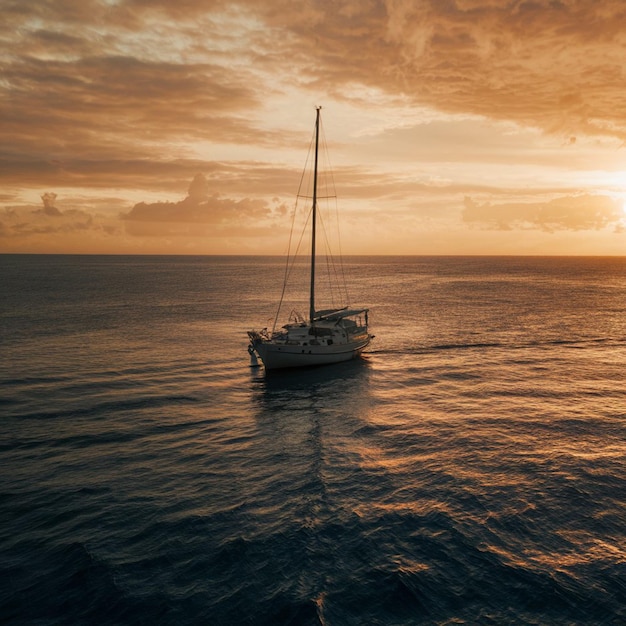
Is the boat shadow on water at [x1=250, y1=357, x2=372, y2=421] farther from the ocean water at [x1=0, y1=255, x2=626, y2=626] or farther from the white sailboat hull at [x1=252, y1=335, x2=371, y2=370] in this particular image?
the white sailboat hull at [x1=252, y1=335, x2=371, y2=370]

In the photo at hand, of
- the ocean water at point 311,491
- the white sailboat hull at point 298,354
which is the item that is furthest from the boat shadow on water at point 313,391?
the white sailboat hull at point 298,354

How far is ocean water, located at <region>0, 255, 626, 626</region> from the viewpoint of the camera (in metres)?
17.3

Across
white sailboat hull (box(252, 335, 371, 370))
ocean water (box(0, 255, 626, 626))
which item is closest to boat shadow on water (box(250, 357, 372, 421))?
ocean water (box(0, 255, 626, 626))

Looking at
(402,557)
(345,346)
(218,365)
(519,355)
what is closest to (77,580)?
(402,557)

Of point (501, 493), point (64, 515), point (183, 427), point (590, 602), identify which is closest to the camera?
point (590, 602)

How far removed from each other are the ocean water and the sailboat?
2045mm

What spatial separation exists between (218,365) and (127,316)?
4258cm

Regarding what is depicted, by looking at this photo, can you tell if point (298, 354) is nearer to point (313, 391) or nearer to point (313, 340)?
point (313, 340)

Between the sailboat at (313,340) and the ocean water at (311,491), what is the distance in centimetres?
205

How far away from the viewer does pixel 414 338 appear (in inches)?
2741

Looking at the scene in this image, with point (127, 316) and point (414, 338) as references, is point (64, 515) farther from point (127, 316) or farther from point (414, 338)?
point (127, 316)

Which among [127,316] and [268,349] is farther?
[127,316]

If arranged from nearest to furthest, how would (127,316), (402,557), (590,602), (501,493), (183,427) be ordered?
1. (590,602)
2. (402,557)
3. (501,493)
4. (183,427)
5. (127,316)

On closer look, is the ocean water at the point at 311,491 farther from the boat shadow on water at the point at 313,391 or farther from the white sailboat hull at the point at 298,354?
the white sailboat hull at the point at 298,354
